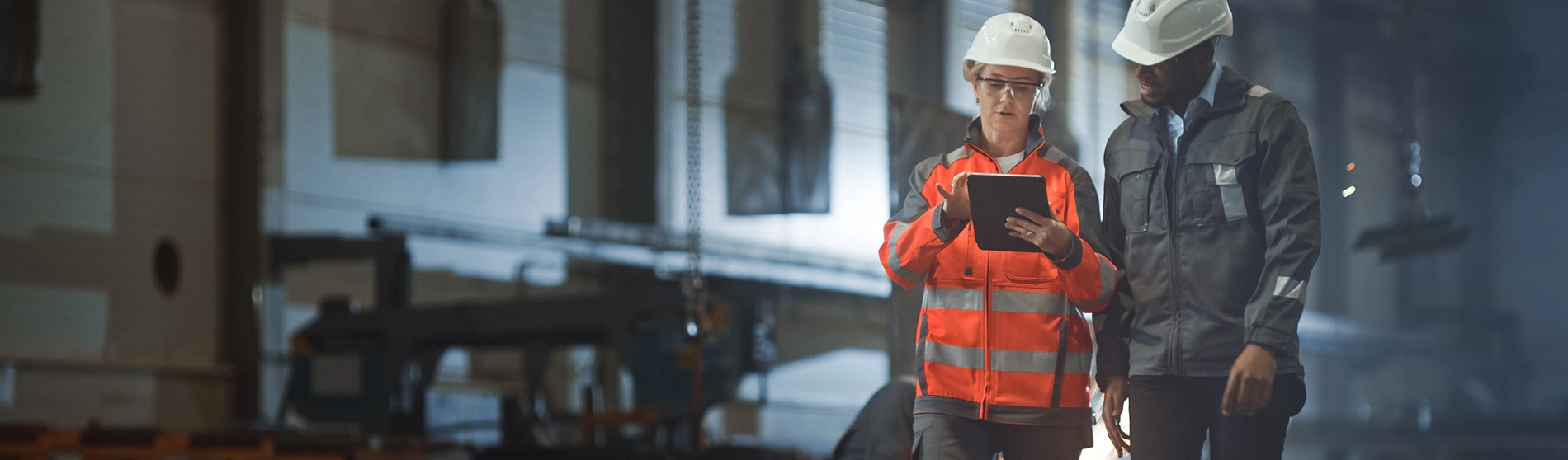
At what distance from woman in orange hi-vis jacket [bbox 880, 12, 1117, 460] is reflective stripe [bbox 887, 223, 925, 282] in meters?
0.01

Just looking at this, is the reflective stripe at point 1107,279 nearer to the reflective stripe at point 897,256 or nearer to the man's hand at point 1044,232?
the man's hand at point 1044,232

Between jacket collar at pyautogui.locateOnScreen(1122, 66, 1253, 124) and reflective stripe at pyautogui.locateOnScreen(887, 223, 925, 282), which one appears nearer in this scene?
jacket collar at pyautogui.locateOnScreen(1122, 66, 1253, 124)

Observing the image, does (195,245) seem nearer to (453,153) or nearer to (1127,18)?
(453,153)

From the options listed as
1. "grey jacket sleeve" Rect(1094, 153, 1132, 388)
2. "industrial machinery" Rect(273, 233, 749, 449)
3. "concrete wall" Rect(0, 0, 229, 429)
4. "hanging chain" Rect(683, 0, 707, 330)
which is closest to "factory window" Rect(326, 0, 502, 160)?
"concrete wall" Rect(0, 0, 229, 429)

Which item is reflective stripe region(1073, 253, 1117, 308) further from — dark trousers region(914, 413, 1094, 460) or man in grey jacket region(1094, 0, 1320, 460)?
dark trousers region(914, 413, 1094, 460)

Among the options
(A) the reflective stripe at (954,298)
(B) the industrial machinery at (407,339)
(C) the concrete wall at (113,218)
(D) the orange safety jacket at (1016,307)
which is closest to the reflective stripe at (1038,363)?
(D) the orange safety jacket at (1016,307)

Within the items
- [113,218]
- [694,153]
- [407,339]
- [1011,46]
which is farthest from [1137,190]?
[113,218]

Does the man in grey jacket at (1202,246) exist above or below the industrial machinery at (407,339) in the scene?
above

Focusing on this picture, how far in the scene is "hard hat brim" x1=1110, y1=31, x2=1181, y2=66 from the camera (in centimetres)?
240

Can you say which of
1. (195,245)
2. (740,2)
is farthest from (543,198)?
(740,2)

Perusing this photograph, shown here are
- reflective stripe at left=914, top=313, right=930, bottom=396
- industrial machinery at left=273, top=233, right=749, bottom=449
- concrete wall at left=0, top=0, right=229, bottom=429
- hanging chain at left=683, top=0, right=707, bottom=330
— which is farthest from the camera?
concrete wall at left=0, top=0, right=229, bottom=429

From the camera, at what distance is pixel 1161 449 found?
7.89 feet

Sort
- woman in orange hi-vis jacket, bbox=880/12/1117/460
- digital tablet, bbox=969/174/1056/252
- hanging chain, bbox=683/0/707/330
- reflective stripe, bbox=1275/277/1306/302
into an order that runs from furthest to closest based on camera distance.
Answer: hanging chain, bbox=683/0/707/330, woman in orange hi-vis jacket, bbox=880/12/1117/460, digital tablet, bbox=969/174/1056/252, reflective stripe, bbox=1275/277/1306/302

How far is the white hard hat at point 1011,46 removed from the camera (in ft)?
8.23
